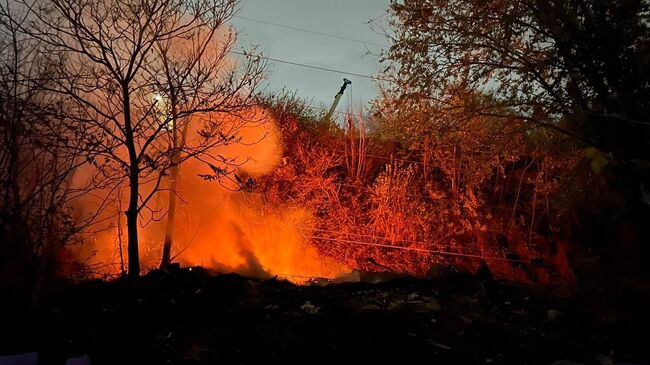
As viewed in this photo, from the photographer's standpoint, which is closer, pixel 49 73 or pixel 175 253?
pixel 49 73

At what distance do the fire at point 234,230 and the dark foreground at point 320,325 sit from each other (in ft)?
6.87

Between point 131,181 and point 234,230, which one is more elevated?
point 131,181

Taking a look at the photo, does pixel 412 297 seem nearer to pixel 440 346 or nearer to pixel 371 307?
pixel 371 307

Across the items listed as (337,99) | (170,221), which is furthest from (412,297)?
(337,99)

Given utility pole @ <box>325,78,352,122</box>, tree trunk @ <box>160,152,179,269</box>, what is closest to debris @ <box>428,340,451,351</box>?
tree trunk @ <box>160,152,179,269</box>

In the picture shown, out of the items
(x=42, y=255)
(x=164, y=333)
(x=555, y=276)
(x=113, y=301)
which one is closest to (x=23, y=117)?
(x=42, y=255)

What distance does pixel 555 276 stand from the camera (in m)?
11.9

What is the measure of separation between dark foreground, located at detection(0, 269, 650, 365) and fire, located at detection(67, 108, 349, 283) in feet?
6.87

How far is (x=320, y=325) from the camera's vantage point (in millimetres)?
6613

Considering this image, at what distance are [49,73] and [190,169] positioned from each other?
4332 mm

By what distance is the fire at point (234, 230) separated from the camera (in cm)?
985

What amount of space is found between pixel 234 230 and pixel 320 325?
6674 millimetres

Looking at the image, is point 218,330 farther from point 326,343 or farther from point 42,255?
point 42,255

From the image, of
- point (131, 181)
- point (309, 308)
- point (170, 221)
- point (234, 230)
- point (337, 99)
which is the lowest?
point (309, 308)
